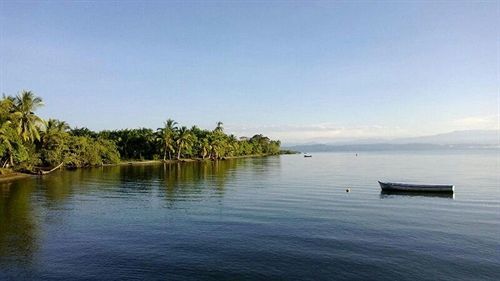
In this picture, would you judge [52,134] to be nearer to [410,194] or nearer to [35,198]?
[35,198]

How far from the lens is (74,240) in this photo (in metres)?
28.8

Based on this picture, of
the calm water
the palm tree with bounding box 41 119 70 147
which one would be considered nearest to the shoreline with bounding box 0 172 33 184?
the palm tree with bounding box 41 119 70 147

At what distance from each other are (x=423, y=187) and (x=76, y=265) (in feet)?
169

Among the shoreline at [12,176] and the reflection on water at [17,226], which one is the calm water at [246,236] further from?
the shoreline at [12,176]

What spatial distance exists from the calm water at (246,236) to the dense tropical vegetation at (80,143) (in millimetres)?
24929

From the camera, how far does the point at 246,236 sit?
30.2 m

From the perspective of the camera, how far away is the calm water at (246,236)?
74.3 ft

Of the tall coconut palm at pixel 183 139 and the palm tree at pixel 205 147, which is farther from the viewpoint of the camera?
the palm tree at pixel 205 147

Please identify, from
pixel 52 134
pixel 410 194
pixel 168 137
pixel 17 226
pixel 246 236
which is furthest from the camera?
pixel 168 137

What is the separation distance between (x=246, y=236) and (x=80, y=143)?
83.9 m

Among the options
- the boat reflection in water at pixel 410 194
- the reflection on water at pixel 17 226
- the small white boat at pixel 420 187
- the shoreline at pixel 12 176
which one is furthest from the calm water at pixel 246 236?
the shoreline at pixel 12 176

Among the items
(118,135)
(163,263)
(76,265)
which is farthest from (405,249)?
(118,135)

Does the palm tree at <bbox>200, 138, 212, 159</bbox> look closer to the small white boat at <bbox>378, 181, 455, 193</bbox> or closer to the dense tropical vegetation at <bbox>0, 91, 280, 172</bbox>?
the dense tropical vegetation at <bbox>0, 91, 280, 172</bbox>

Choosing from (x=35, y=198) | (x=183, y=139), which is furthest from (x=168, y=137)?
(x=35, y=198)
